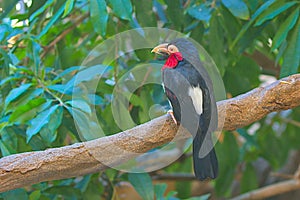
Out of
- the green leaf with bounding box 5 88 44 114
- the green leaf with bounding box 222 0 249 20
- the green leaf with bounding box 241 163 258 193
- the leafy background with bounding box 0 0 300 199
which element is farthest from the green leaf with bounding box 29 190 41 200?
the green leaf with bounding box 241 163 258 193

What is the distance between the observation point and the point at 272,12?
1975 mm

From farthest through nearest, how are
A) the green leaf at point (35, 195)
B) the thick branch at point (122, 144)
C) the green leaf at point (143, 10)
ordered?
1. the green leaf at point (143, 10)
2. the green leaf at point (35, 195)
3. the thick branch at point (122, 144)

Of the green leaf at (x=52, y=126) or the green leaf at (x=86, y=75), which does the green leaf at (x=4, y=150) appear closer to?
the green leaf at (x=52, y=126)

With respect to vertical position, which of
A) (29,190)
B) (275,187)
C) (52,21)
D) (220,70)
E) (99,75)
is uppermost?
(52,21)

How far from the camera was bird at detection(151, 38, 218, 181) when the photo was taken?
1.69 metres

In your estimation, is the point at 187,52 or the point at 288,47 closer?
the point at 187,52

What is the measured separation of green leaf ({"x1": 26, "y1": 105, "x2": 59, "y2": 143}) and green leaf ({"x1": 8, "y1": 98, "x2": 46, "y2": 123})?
0.05 meters

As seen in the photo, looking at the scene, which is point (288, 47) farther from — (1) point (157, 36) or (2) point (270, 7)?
(1) point (157, 36)

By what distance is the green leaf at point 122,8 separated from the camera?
1854 mm

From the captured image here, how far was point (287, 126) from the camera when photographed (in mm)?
3455

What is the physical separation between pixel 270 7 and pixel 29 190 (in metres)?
1.15

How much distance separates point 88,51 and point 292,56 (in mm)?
945

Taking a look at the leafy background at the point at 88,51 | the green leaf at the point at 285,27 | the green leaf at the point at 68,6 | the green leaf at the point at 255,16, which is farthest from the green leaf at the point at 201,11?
the green leaf at the point at 68,6

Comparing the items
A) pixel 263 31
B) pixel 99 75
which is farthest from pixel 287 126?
pixel 99 75
